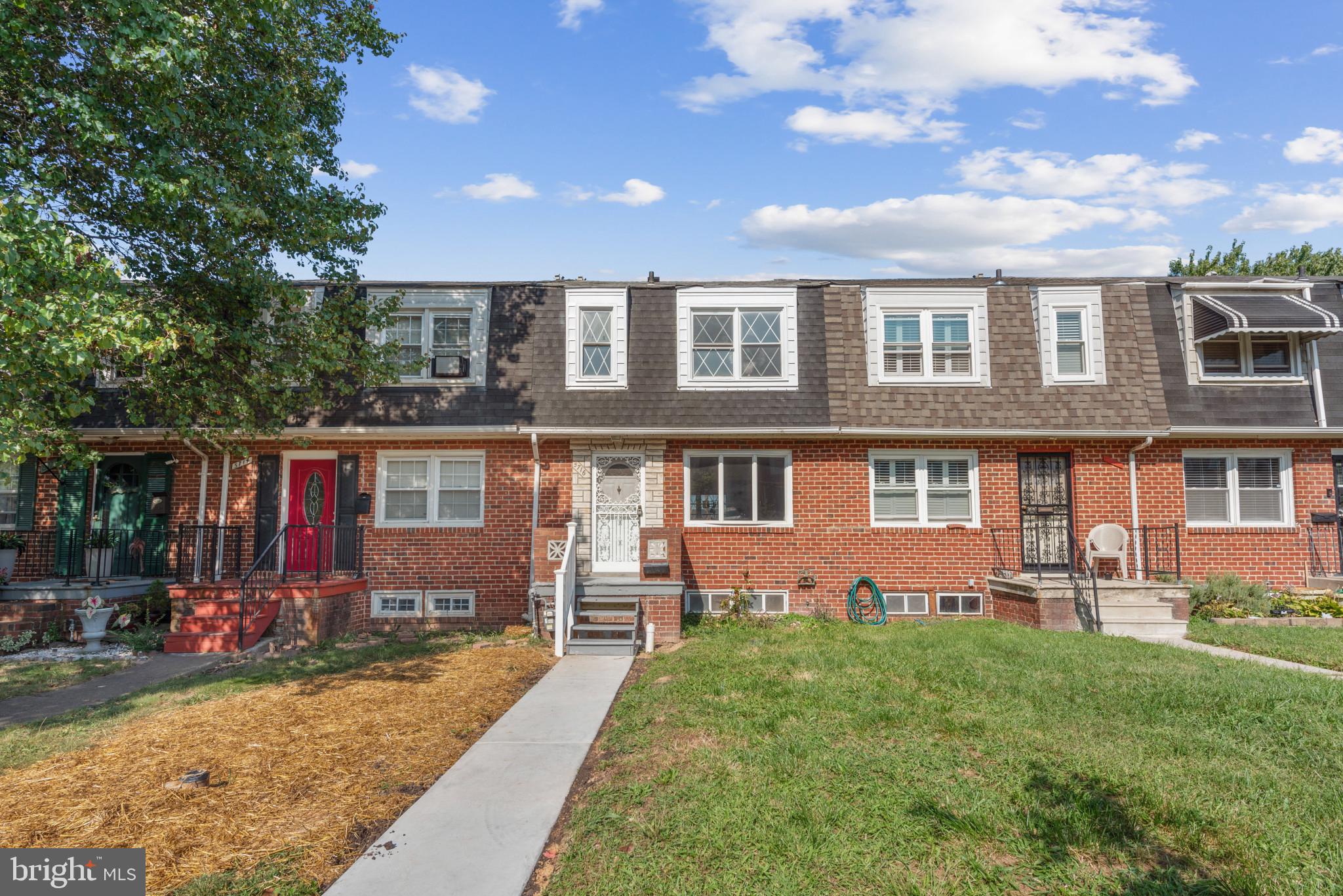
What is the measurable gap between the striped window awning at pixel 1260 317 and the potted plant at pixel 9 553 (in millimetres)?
20474

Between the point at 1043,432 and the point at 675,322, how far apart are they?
6609 millimetres

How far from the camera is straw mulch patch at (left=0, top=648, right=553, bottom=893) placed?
4.46 m

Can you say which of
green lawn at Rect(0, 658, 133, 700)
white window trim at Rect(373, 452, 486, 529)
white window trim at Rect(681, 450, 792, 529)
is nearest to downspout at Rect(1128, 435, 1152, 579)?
white window trim at Rect(681, 450, 792, 529)

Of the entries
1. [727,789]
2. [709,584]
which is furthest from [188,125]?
[709,584]

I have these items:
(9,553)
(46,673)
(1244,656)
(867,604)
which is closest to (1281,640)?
(1244,656)

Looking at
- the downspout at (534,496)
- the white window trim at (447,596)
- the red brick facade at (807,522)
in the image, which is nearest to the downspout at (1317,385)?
the red brick facade at (807,522)

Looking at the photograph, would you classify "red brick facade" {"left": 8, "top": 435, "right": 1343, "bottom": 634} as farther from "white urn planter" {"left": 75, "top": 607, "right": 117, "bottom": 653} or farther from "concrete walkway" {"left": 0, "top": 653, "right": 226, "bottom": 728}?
"concrete walkway" {"left": 0, "top": 653, "right": 226, "bottom": 728}

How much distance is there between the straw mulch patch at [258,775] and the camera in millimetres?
4465

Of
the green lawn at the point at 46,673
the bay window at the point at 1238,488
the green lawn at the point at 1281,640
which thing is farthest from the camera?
the bay window at the point at 1238,488

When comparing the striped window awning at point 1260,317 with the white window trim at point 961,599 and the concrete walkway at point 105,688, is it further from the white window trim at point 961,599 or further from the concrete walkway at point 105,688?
the concrete walkway at point 105,688

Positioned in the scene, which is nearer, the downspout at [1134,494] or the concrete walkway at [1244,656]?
the concrete walkway at [1244,656]

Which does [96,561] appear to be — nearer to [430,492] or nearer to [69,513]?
[69,513]

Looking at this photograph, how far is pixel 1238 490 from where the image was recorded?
13.2 m

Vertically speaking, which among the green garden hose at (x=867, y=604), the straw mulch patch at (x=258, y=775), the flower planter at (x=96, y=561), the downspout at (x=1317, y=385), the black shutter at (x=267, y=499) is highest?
the downspout at (x=1317, y=385)
